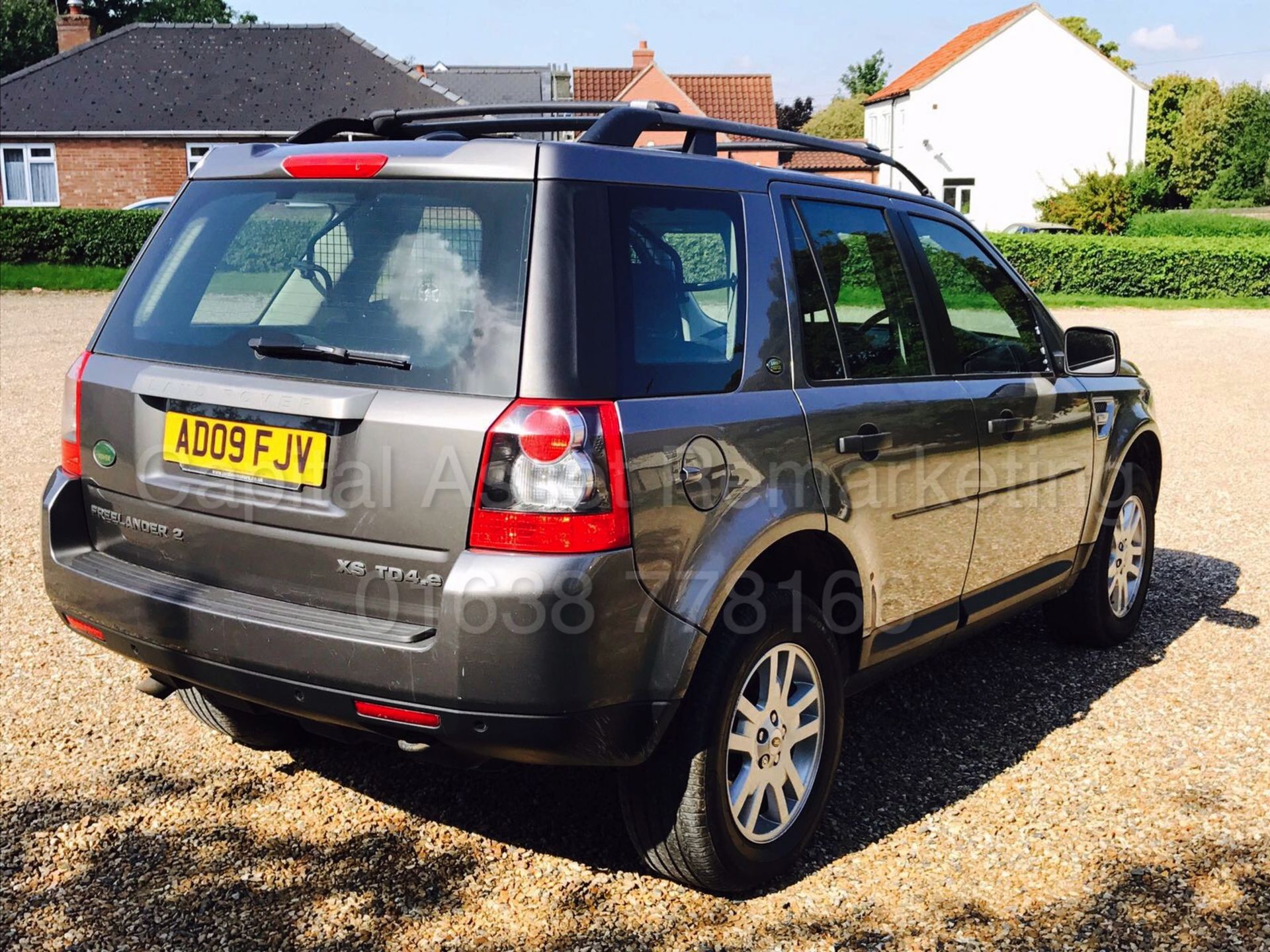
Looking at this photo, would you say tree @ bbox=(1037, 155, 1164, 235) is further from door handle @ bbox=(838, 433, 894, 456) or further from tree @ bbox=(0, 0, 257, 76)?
tree @ bbox=(0, 0, 257, 76)

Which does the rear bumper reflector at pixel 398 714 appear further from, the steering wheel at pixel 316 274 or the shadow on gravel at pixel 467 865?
the steering wheel at pixel 316 274

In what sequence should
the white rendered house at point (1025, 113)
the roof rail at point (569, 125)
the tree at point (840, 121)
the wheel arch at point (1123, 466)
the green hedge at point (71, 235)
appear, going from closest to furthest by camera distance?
the roof rail at point (569, 125), the wheel arch at point (1123, 466), the green hedge at point (71, 235), the white rendered house at point (1025, 113), the tree at point (840, 121)

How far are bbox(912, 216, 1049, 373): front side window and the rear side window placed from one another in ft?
4.07

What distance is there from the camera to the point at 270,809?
3.95 metres

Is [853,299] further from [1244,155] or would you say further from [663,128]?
[1244,155]

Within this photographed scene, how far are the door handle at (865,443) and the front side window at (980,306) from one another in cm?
74

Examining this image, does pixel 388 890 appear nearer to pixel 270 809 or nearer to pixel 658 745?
pixel 270 809

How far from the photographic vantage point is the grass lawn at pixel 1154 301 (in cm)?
2789

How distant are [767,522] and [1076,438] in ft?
7.41

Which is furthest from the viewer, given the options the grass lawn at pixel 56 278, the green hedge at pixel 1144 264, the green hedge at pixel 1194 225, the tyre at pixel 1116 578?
the green hedge at pixel 1194 225

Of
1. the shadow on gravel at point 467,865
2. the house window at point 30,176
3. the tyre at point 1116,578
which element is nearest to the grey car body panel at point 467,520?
the shadow on gravel at point 467,865

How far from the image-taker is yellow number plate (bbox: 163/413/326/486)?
311cm

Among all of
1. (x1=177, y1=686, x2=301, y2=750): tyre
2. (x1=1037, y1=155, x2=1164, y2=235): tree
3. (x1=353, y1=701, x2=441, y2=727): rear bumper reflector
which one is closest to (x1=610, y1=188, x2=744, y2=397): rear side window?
(x1=353, y1=701, x2=441, y2=727): rear bumper reflector

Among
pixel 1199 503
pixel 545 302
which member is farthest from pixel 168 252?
pixel 1199 503
